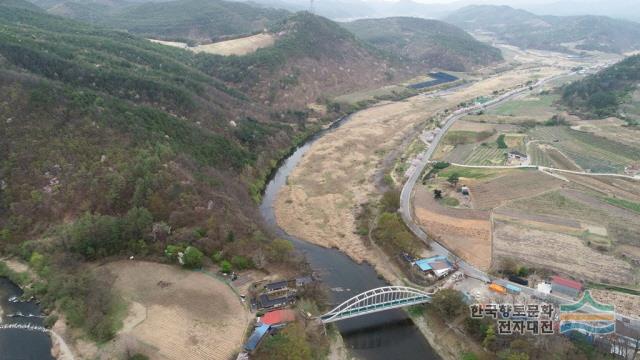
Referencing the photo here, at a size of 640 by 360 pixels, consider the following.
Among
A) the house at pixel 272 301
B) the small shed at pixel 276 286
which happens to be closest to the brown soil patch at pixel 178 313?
the house at pixel 272 301

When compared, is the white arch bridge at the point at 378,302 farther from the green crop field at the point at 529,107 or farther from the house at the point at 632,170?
the green crop field at the point at 529,107

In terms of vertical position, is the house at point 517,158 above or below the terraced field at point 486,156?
above

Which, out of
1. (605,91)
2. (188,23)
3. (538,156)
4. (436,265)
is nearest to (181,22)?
(188,23)

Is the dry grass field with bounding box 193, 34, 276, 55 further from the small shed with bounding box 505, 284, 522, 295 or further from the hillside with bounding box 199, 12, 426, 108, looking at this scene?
the small shed with bounding box 505, 284, 522, 295

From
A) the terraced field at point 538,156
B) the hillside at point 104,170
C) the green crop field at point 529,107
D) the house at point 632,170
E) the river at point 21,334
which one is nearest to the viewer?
the river at point 21,334

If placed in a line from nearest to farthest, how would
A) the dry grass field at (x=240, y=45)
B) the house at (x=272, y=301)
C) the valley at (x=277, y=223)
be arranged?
the valley at (x=277, y=223), the house at (x=272, y=301), the dry grass field at (x=240, y=45)

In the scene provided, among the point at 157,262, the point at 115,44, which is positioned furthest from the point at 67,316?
the point at 115,44

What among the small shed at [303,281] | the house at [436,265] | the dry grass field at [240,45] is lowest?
the house at [436,265]

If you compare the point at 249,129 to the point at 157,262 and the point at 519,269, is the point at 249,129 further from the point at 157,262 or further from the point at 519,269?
the point at 519,269
